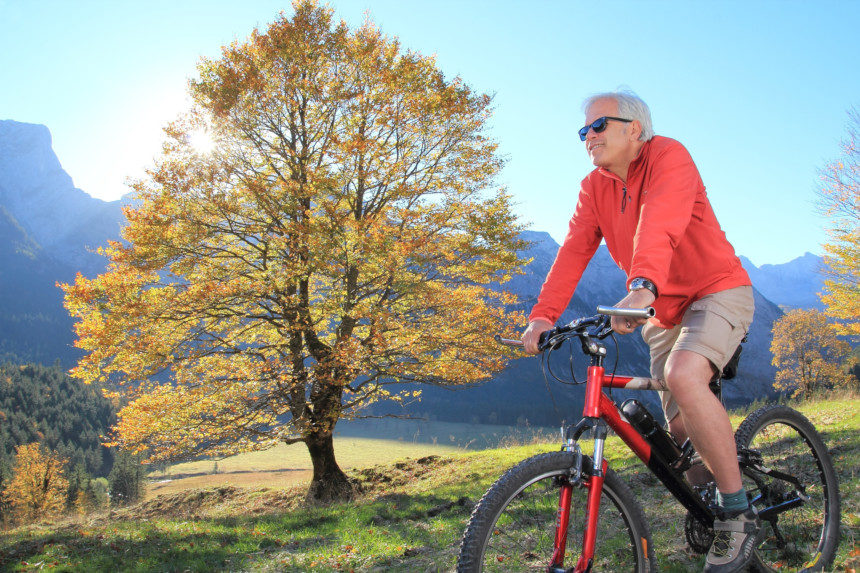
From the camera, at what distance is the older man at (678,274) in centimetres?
231

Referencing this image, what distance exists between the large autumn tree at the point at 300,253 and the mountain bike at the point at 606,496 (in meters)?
8.15

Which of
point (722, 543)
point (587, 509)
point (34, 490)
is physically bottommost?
point (34, 490)

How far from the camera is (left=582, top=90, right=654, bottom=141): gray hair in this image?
2.62 meters

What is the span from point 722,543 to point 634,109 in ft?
7.18

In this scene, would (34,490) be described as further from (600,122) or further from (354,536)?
(600,122)

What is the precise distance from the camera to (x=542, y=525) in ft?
7.20

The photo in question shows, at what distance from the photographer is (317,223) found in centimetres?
1074

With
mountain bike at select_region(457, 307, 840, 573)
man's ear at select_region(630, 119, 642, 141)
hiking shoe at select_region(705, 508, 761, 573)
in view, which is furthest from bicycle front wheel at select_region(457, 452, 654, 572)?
man's ear at select_region(630, 119, 642, 141)

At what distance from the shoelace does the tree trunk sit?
11211 millimetres

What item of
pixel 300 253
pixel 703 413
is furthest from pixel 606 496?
pixel 300 253

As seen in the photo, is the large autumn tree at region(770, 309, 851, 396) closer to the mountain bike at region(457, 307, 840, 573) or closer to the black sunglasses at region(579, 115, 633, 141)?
the mountain bike at region(457, 307, 840, 573)

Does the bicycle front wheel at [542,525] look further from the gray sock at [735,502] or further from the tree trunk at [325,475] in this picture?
the tree trunk at [325,475]

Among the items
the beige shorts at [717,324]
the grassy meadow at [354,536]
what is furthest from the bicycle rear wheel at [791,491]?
the beige shorts at [717,324]

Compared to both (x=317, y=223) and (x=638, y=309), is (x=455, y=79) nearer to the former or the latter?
(x=317, y=223)
